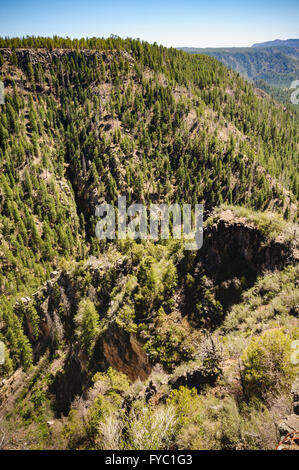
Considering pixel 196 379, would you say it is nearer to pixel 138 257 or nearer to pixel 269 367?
pixel 269 367

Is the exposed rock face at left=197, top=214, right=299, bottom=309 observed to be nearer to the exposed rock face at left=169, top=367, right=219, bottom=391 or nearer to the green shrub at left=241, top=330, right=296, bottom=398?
the exposed rock face at left=169, top=367, right=219, bottom=391

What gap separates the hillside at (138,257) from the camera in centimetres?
1809

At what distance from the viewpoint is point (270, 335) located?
631 inches

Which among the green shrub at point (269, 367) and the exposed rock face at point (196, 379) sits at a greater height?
the green shrub at point (269, 367)

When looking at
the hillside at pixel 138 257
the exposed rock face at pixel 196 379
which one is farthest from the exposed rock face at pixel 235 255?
the exposed rock face at pixel 196 379

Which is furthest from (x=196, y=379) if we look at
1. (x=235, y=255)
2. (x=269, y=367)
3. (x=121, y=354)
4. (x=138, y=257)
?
(x=138, y=257)

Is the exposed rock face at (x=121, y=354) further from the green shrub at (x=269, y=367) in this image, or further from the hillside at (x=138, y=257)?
the green shrub at (x=269, y=367)

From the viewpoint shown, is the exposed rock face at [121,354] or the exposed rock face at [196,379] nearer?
the exposed rock face at [196,379]

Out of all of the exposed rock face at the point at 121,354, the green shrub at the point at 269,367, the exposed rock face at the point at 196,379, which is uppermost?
the green shrub at the point at 269,367

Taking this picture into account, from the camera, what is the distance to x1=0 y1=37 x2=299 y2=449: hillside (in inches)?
712

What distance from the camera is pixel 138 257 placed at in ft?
122

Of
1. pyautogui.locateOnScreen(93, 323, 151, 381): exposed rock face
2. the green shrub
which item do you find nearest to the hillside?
the green shrub

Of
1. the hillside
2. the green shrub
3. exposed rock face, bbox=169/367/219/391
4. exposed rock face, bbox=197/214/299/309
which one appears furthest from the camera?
exposed rock face, bbox=197/214/299/309

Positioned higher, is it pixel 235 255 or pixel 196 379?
pixel 235 255
